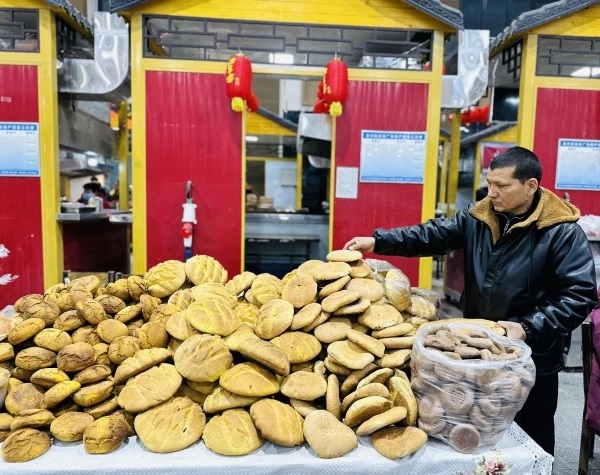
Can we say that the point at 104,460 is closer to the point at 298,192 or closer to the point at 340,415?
the point at 340,415

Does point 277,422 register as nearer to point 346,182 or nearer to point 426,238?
point 426,238

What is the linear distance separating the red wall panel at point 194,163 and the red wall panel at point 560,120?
3296mm

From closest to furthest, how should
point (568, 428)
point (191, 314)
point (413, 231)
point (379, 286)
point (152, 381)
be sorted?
1. point (152, 381)
2. point (191, 314)
3. point (379, 286)
4. point (413, 231)
5. point (568, 428)

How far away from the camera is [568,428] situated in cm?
315

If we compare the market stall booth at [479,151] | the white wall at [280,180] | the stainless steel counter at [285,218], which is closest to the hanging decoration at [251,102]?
the stainless steel counter at [285,218]

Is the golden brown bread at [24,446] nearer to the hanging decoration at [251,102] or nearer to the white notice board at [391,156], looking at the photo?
the hanging decoration at [251,102]

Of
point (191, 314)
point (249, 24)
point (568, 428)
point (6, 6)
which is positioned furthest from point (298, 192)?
point (191, 314)

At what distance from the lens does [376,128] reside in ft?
15.0

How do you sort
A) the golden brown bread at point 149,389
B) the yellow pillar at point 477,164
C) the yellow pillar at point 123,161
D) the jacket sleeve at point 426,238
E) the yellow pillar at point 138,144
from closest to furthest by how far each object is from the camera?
1. the golden brown bread at point 149,389
2. the jacket sleeve at point 426,238
3. the yellow pillar at point 138,144
4. the yellow pillar at point 123,161
5. the yellow pillar at point 477,164

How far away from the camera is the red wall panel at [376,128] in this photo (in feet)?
14.9

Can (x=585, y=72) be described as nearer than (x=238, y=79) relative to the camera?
No

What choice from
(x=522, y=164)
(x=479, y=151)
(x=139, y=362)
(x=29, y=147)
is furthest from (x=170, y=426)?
(x=479, y=151)

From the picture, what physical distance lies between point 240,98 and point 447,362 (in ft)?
11.1

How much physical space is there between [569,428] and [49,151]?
507 centimetres
